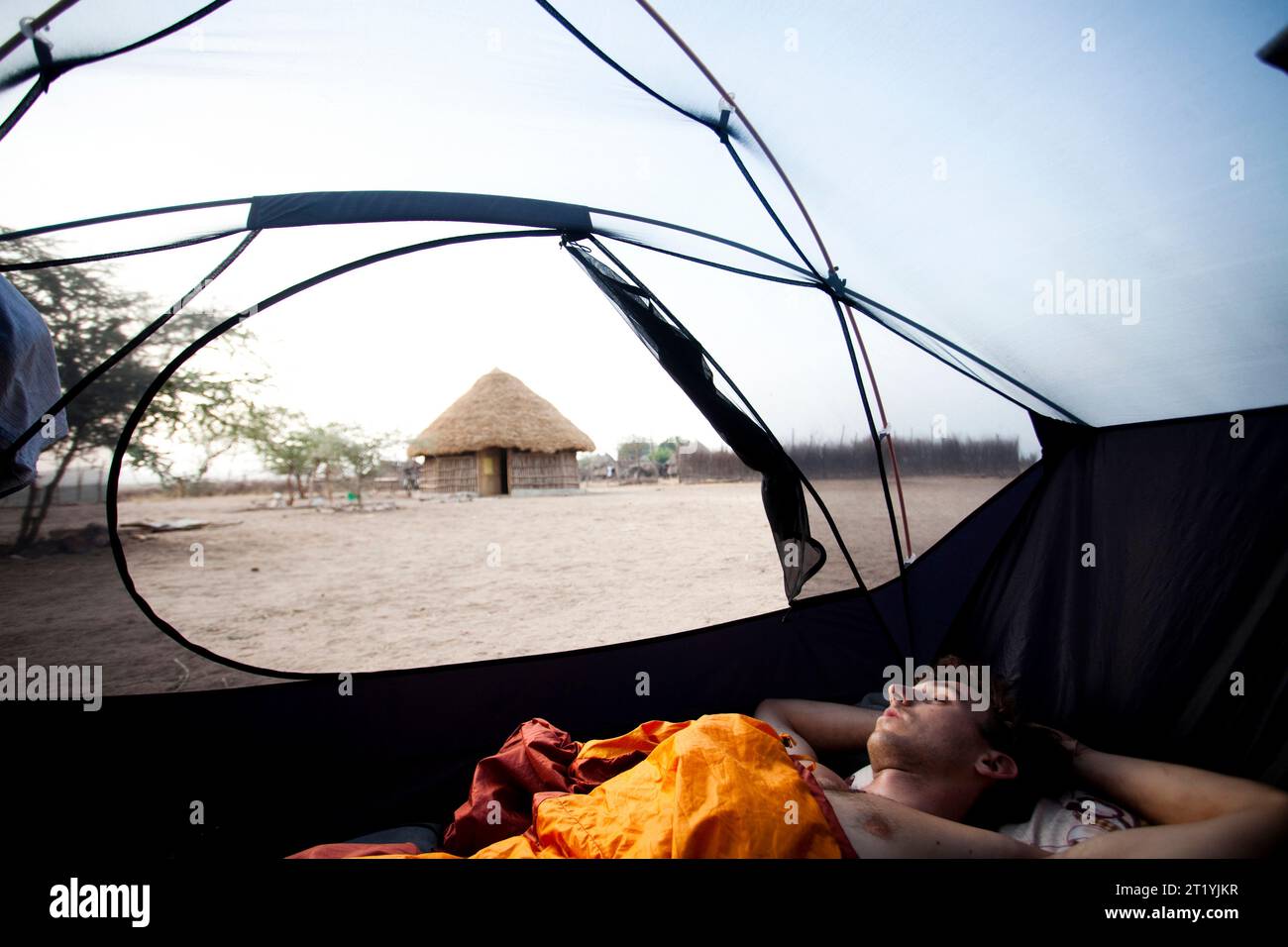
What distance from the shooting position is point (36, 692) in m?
1.72

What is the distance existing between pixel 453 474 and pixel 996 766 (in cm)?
1580

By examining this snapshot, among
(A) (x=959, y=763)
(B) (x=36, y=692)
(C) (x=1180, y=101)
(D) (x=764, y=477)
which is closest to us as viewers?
(C) (x=1180, y=101)

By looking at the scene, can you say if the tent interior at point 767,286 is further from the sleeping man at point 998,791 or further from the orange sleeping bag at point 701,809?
the orange sleeping bag at point 701,809

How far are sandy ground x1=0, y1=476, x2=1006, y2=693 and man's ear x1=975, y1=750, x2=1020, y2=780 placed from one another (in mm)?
869

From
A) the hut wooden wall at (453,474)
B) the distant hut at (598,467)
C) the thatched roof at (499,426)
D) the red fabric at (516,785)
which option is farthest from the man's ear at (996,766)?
the distant hut at (598,467)

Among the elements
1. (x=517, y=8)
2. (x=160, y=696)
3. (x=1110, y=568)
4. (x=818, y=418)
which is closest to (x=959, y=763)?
(x=1110, y=568)

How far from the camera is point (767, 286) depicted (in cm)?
201

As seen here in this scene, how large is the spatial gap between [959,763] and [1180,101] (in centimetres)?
138

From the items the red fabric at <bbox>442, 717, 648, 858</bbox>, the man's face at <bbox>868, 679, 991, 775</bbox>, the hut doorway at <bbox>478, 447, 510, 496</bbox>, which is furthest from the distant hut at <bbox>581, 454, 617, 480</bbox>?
the man's face at <bbox>868, 679, 991, 775</bbox>

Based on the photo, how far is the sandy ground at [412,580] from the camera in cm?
182

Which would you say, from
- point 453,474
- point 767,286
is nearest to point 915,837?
point 767,286

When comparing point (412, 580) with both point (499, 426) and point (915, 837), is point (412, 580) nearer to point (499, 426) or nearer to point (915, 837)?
point (915, 837)

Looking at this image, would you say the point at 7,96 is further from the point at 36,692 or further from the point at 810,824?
the point at 810,824

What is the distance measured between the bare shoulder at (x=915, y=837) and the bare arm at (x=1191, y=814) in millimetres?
105
